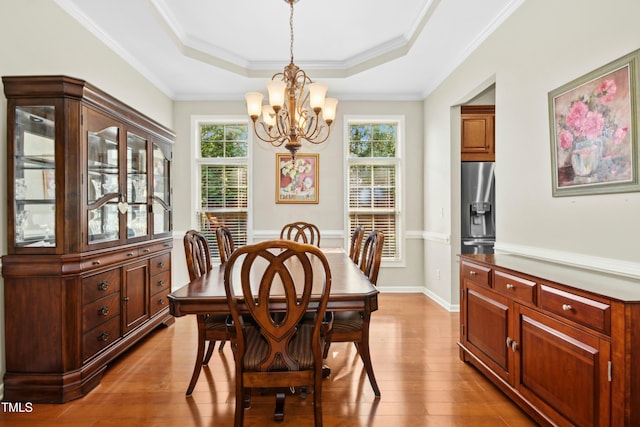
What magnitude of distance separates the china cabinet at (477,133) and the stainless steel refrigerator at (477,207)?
10 centimetres

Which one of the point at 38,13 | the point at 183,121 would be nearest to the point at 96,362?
the point at 38,13

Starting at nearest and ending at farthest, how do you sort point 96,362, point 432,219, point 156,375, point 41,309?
point 41,309 → point 96,362 → point 156,375 → point 432,219

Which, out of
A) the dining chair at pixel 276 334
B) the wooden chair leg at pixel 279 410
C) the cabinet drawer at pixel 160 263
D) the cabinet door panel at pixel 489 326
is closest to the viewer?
the dining chair at pixel 276 334

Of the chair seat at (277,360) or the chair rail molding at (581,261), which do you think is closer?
the chair seat at (277,360)

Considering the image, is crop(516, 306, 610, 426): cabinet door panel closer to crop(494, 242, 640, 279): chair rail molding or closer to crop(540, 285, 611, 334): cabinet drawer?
crop(540, 285, 611, 334): cabinet drawer

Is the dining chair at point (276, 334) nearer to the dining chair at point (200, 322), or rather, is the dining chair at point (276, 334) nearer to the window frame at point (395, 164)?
the dining chair at point (200, 322)

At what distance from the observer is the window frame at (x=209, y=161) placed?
498 centimetres

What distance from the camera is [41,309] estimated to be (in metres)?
2.23

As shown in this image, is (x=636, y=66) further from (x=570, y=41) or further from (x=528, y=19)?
(x=528, y=19)

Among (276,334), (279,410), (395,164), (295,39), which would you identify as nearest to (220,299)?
(276,334)

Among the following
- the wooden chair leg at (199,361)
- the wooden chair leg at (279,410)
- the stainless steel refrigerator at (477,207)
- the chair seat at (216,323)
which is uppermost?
the stainless steel refrigerator at (477,207)

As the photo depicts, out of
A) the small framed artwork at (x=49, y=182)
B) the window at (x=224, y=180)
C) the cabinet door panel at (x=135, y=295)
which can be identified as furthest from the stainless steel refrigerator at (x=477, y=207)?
the small framed artwork at (x=49, y=182)

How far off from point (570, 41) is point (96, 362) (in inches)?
146

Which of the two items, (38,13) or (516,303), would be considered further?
(38,13)
